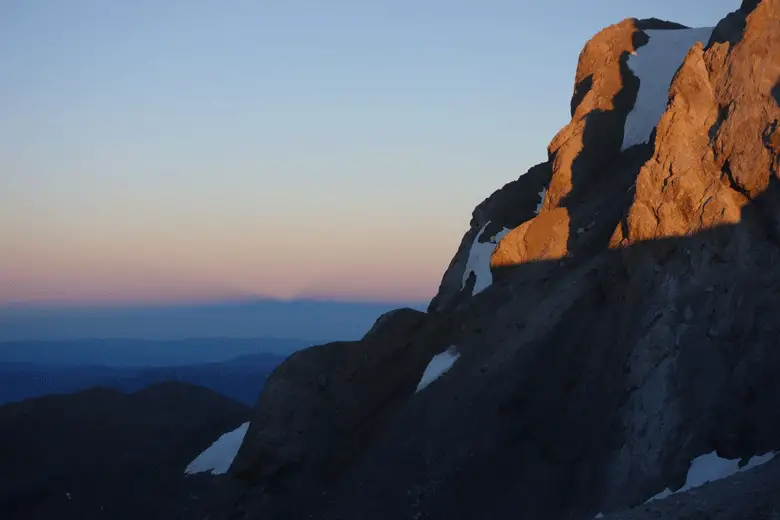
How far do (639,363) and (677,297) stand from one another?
2.24 metres

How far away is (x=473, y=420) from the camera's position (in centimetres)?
2664

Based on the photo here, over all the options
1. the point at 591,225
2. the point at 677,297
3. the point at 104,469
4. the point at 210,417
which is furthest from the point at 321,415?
the point at 210,417

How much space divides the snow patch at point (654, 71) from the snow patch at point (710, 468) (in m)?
19.4

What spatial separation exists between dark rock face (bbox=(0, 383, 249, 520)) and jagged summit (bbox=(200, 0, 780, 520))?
1435 centimetres

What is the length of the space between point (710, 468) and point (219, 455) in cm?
3265

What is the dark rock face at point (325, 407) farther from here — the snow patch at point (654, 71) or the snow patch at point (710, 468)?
the snow patch at point (710, 468)

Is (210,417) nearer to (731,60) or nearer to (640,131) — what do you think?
(640,131)

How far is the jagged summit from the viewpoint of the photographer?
19734mm

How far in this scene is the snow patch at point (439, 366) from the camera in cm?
3088

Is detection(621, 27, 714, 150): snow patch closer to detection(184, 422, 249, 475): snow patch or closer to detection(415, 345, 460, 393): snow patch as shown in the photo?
detection(415, 345, 460, 393): snow patch

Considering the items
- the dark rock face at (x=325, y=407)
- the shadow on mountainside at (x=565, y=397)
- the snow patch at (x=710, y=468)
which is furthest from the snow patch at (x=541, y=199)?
the snow patch at (x=710, y=468)

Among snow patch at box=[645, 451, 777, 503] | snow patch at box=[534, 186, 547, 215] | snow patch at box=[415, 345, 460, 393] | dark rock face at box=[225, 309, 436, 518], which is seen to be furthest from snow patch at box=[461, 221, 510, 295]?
snow patch at box=[645, 451, 777, 503]

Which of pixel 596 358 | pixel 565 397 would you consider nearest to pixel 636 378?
pixel 596 358

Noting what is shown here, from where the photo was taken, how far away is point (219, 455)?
44.7 m
